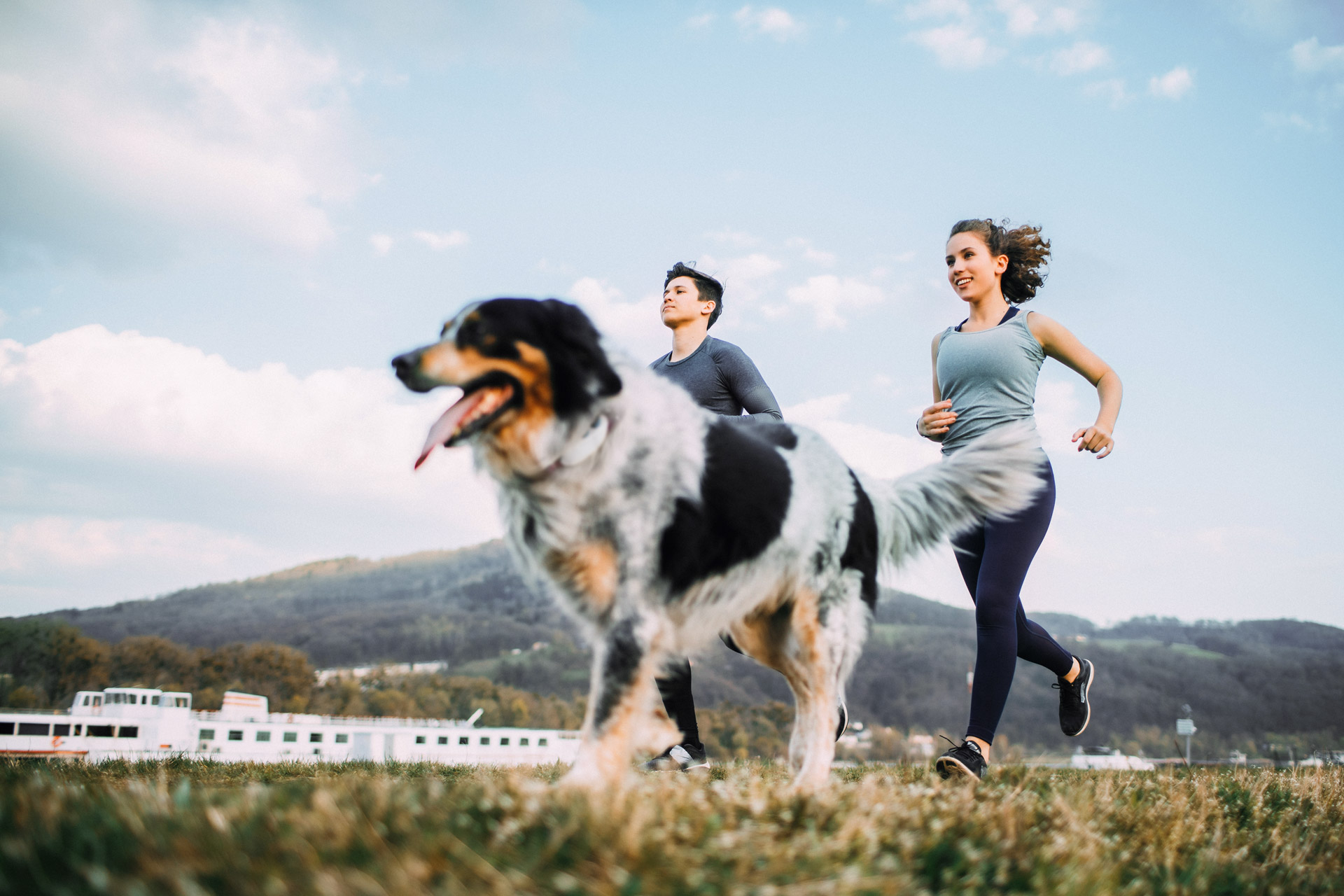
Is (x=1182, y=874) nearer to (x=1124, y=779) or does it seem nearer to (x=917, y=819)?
(x=917, y=819)

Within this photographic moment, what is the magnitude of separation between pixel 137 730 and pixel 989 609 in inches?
1420

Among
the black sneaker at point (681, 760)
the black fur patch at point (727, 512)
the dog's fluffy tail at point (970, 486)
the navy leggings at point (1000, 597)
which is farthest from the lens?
the black sneaker at point (681, 760)

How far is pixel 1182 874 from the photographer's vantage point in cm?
296

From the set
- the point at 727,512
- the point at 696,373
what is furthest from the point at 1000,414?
the point at 727,512

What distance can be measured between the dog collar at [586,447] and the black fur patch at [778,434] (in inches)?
43.2

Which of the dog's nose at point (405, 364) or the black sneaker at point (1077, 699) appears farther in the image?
the black sneaker at point (1077, 699)

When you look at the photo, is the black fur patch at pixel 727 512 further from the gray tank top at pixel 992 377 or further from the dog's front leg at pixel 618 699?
the gray tank top at pixel 992 377

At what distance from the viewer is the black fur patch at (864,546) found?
13.5 ft

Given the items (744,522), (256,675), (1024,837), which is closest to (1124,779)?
(1024,837)

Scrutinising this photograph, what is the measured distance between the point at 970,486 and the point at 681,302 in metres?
2.44

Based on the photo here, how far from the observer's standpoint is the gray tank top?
517cm

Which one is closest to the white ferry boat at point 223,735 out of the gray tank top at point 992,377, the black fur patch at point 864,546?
the gray tank top at point 992,377

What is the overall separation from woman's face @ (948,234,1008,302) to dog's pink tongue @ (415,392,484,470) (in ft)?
12.2

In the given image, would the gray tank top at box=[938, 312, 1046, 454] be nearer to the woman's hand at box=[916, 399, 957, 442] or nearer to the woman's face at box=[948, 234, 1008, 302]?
the woman's hand at box=[916, 399, 957, 442]
